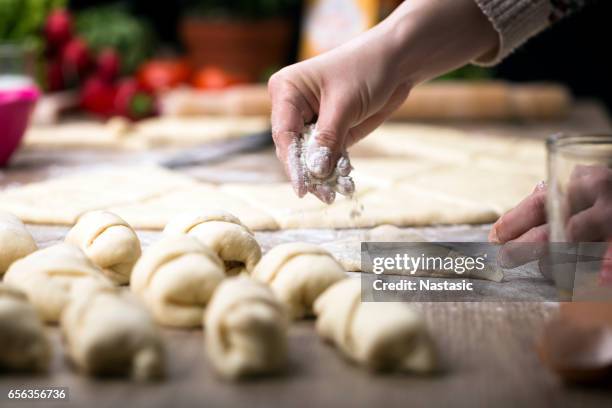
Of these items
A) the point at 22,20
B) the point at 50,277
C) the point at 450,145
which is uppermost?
the point at 22,20

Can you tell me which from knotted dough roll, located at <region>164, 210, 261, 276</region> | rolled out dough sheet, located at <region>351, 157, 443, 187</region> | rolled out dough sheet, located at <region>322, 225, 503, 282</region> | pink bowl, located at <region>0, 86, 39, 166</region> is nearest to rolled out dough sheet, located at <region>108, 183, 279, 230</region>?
rolled out dough sheet, located at <region>322, 225, 503, 282</region>

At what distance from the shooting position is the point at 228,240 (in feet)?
4.44

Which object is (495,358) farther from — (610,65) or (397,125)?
(610,65)

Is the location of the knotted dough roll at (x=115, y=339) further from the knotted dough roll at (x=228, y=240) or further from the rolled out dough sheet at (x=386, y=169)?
the rolled out dough sheet at (x=386, y=169)

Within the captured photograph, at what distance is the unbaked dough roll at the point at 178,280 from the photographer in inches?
45.2

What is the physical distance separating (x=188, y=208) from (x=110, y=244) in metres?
0.61

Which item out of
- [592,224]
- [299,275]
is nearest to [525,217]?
[592,224]

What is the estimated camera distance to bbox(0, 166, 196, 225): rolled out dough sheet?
74.5 inches

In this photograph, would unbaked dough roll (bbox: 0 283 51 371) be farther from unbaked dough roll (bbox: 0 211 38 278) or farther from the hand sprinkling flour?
the hand sprinkling flour

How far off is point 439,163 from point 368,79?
108cm

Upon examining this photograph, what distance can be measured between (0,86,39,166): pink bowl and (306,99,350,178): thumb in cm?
126

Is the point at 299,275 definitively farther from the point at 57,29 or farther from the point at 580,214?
the point at 57,29

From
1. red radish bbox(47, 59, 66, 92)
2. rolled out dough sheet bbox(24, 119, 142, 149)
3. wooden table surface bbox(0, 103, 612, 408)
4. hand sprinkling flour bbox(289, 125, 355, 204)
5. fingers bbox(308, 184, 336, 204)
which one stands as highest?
red radish bbox(47, 59, 66, 92)

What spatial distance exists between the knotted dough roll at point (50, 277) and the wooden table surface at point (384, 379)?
0.15ft
